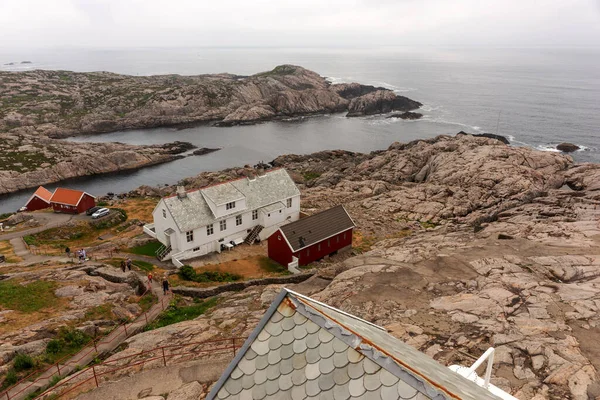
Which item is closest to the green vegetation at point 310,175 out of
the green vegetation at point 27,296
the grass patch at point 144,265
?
the grass patch at point 144,265

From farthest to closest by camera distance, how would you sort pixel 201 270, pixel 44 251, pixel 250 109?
1. pixel 250 109
2. pixel 44 251
3. pixel 201 270

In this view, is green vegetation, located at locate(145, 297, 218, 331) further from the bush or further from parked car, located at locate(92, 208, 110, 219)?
parked car, located at locate(92, 208, 110, 219)

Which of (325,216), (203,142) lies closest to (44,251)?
(325,216)

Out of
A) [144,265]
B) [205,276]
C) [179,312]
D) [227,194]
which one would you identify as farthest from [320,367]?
[227,194]

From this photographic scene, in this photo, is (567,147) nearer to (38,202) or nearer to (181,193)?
(181,193)

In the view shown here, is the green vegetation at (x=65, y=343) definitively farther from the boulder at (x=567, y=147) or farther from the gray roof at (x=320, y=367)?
the boulder at (x=567, y=147)

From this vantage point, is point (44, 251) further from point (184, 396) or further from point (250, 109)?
point (250, 109)
